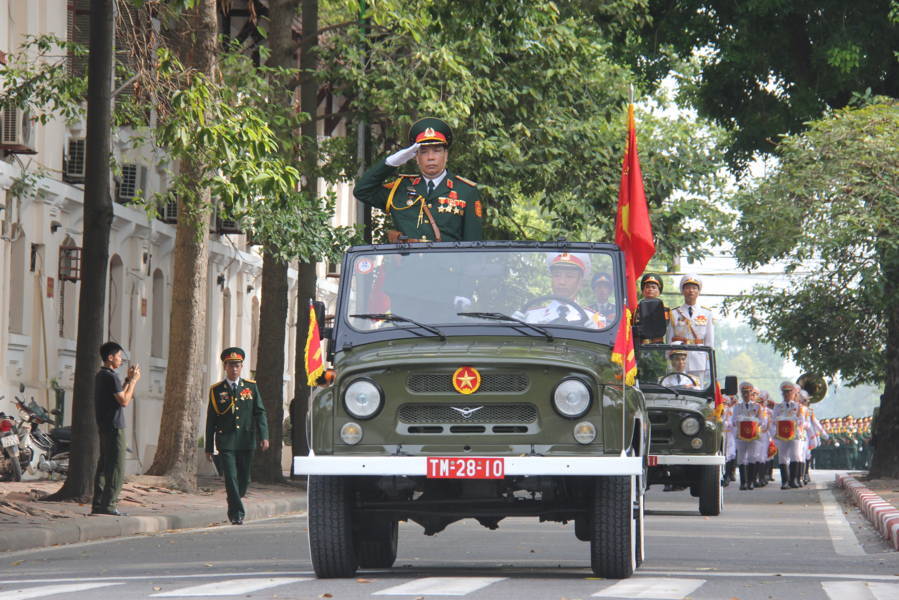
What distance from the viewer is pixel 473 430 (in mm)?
11688

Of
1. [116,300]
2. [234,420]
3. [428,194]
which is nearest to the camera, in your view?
[428,194]

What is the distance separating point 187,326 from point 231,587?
15.2 m

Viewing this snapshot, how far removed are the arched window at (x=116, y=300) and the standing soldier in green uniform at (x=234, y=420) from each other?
14.8m

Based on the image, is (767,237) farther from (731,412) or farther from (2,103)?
(2,103)

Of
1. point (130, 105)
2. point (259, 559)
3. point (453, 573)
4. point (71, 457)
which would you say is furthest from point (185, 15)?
point (453, 573)

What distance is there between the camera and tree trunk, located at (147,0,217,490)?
1033 inches

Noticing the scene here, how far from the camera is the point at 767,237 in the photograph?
32062 millimetres

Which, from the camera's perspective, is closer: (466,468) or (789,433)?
(466,468)

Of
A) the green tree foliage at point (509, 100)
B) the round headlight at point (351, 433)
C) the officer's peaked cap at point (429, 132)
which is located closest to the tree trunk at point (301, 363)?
the green tree foliage at point (509, 100)

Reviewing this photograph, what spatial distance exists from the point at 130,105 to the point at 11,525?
8387 millimetres

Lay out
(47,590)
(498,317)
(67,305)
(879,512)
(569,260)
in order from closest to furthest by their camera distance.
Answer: (47,590), (498,317), (569,260), (879,512), (67,305)

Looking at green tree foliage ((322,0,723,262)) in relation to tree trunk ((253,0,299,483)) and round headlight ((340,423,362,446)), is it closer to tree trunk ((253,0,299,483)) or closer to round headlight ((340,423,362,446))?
tree trunk ((253,0,299,483))

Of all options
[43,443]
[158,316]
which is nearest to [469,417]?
[43,443]

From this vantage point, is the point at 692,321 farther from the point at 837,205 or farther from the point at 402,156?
the point at 837,205
